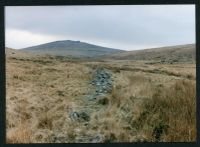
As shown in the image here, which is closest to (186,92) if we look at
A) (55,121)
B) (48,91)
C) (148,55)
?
(55,121)

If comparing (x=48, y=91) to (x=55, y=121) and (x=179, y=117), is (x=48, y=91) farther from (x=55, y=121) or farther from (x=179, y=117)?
(x=179, y=117)

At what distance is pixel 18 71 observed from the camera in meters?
A: 8.46

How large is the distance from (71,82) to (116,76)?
77 centimetres

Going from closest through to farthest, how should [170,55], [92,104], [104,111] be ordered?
[104,111], [92,104], [170,55]

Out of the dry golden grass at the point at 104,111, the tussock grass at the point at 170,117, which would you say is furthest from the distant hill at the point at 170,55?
the tussock grass at the point at 170,117

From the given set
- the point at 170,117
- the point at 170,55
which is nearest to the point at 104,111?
the point at 170,117

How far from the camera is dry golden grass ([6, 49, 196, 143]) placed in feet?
16.6

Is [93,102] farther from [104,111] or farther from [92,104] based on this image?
[104,111]

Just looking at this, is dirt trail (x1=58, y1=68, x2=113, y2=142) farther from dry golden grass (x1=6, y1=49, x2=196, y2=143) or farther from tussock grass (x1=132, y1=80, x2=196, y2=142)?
tussock grass (x1=132, y1=80, x2=196, y2=142)

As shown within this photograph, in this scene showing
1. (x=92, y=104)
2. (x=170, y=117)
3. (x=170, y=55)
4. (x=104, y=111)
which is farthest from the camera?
(x=170, y=55)

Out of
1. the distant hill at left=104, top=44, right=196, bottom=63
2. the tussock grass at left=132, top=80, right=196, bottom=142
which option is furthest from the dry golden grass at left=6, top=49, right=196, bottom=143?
the distant hill at left=104, top=44, right=196, bottom=63

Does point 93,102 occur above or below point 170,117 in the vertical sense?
above

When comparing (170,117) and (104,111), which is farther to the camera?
(104,111)

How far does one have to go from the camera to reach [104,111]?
18.8 ft
